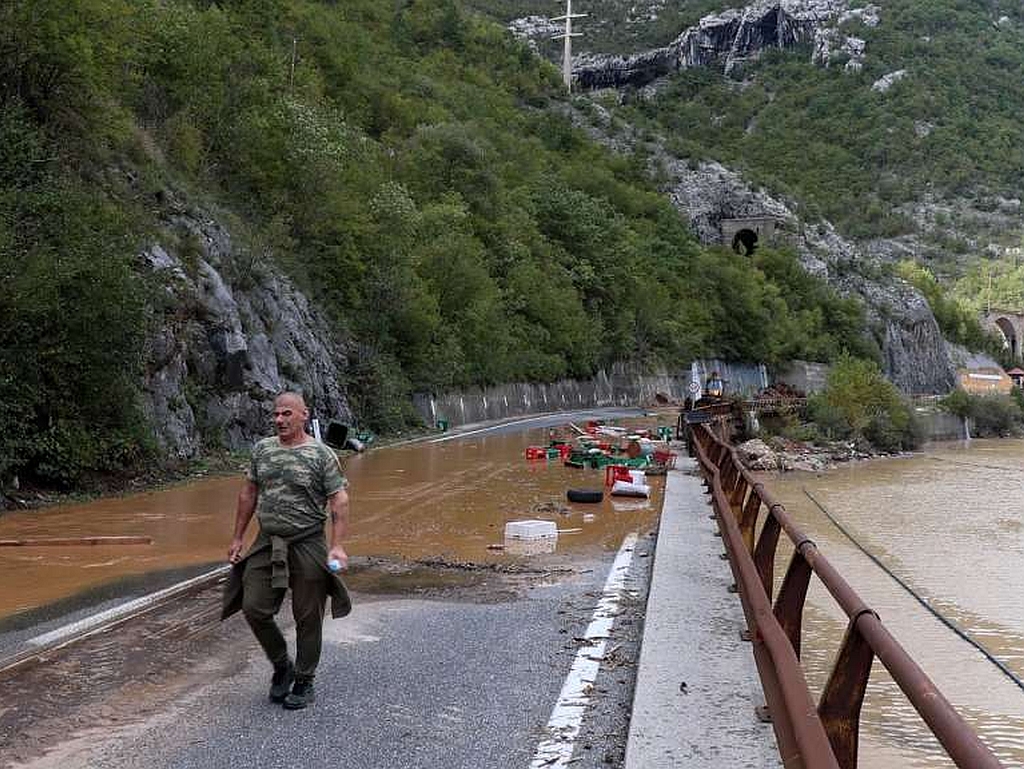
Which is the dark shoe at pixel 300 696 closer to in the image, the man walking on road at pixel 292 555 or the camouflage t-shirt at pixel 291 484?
the man walking on road at pixel 292 555

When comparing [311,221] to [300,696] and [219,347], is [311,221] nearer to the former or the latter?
[219,347]

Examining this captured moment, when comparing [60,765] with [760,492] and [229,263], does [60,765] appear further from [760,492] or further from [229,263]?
[229,263]

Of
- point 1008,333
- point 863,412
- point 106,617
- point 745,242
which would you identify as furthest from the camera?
point 1008,333

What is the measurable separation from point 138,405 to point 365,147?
3014cm

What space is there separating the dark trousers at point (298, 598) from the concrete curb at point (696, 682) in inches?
71.8

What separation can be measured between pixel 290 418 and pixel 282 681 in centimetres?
150

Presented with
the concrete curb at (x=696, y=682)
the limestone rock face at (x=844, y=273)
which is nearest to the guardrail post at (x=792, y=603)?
the concrete curb at (x=696, y=682)

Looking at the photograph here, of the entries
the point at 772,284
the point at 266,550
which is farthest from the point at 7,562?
the point at 772,284

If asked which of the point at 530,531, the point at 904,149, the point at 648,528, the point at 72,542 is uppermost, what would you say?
the point at 904,149

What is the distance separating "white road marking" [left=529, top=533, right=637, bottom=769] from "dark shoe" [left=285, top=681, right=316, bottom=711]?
4.47 ft

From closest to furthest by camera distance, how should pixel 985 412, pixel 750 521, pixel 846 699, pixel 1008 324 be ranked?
pixel 846 699 → pixel 750 521 → pixel 985 412 → pixel 1008 324

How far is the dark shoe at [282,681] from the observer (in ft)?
19.5

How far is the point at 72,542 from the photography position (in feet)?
39.4

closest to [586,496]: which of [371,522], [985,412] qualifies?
[371,522]
